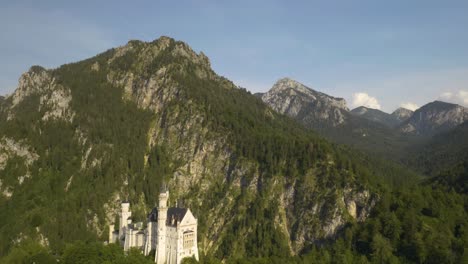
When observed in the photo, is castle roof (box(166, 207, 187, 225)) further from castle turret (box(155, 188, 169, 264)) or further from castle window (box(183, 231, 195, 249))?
castle window (box(183, 231, 195, 249))

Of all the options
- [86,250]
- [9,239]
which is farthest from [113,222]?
[86,250]

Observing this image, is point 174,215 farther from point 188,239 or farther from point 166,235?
point 188,239

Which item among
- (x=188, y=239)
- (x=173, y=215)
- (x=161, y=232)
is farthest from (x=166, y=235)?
(x=188, y=239)

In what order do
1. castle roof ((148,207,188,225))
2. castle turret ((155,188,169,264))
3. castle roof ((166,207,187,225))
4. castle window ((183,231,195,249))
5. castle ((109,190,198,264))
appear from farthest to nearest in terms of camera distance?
castle window ((183,231,195,249))
castle roof ((148,207,188,225))
castle roof ((166,207,187,225))
castle turret ((155,188,169,264))
castle ((109,190,198,264))

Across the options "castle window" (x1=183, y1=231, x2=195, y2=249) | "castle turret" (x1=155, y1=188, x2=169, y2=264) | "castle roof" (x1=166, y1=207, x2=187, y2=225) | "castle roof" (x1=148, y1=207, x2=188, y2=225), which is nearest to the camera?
"castle turret" (x1=155, y1=188, x2=169, y2=264)

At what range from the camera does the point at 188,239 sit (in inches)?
5059

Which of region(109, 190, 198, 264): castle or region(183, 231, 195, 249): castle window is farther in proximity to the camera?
region(183, 231, 195, 249): castle window

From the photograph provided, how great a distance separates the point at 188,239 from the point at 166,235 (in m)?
6.98

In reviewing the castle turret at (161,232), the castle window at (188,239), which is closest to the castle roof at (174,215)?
the castle turret at (161,232)

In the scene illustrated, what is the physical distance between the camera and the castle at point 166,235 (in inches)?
4902

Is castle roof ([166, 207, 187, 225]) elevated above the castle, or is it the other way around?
castle roof ([166, 207, 187, 225])

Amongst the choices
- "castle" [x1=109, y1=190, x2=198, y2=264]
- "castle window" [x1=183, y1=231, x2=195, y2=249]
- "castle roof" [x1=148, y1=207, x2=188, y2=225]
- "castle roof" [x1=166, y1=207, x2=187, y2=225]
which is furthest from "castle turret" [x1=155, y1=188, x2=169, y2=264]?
"castle window" [x1=183, y1=231, x2=195, y2=249]

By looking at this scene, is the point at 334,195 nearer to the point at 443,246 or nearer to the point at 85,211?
the point at 443,246

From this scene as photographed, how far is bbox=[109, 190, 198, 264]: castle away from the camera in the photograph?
408ft
